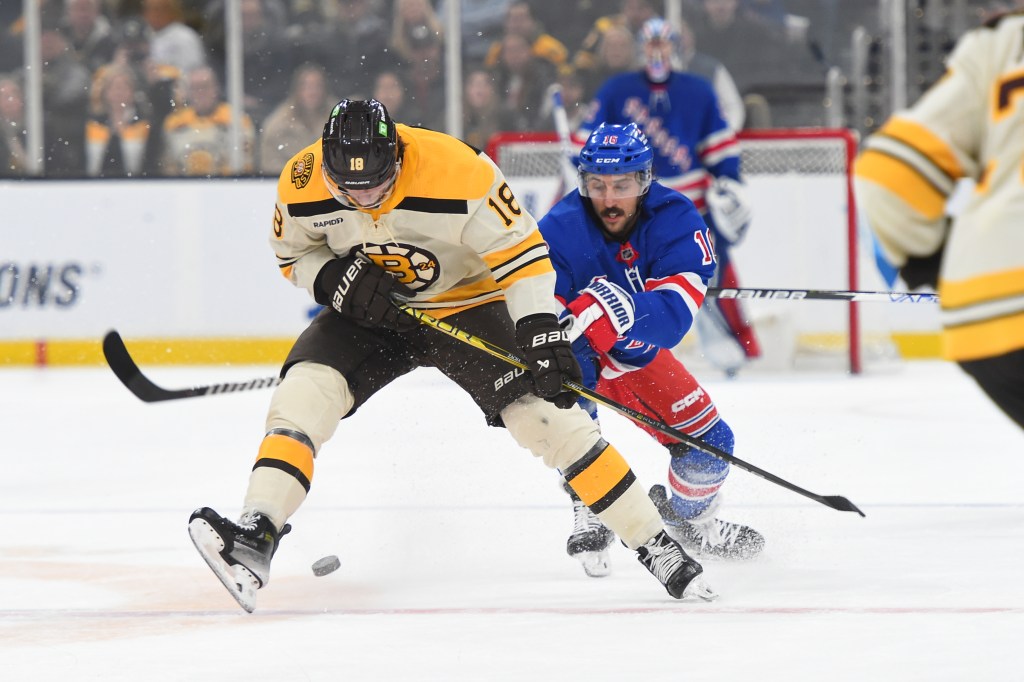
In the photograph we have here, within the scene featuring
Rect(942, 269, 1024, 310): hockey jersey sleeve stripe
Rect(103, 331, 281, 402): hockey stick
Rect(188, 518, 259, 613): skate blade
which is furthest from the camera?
Rect(103, 331, 281, 402): hockey stick

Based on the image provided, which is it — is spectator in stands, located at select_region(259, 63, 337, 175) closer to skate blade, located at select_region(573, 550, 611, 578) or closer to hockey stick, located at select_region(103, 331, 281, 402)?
hockey stick, located at select_region(103, 331, 281, 402)

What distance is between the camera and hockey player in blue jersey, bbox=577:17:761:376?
6.41 metres

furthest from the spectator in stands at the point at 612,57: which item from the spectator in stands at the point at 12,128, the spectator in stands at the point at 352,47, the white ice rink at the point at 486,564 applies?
the spectator in stands at the point at 12,128

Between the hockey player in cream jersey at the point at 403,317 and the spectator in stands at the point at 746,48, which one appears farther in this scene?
the spectator in stands at the point at 746,48

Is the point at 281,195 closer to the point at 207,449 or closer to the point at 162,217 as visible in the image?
the point at 207,449

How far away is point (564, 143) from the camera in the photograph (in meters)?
7.14

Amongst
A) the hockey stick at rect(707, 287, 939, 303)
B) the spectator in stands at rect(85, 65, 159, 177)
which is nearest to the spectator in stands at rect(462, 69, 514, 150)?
the spectator in stands at rect(85, 65, 159, 177)

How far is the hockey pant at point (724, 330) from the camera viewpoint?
6801 millimetres

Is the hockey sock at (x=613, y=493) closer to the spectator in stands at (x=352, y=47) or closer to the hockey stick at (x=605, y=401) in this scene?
the hockey stick at (x=605, y=401)

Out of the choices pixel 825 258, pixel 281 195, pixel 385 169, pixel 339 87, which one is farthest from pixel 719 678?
pixel 339 87

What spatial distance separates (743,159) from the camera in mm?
7383

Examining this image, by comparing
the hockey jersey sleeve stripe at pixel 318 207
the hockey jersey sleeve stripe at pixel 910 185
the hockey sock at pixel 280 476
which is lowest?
the hockey sock at pixel 280 476

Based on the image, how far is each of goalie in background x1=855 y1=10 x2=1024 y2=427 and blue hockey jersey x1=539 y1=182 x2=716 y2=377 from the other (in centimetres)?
139

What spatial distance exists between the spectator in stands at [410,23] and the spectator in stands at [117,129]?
4.12ft
